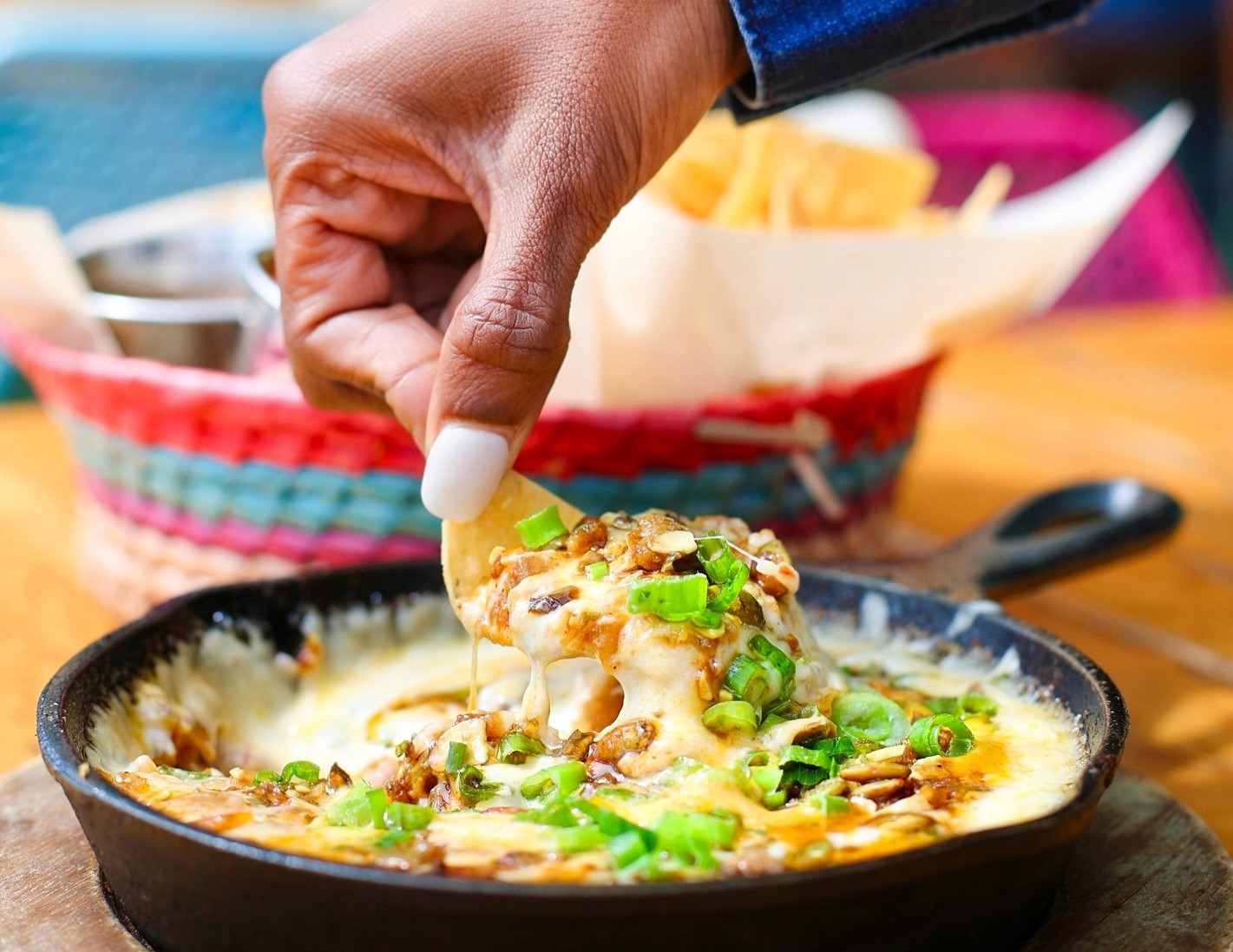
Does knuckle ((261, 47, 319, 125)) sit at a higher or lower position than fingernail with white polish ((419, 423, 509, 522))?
higher

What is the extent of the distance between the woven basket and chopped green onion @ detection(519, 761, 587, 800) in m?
0.73

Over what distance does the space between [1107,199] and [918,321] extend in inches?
21.9

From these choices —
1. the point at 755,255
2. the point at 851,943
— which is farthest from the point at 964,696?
the point at 755,255

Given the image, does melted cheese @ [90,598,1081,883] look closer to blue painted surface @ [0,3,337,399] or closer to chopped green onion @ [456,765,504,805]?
chopped green onion @ [456,765,504,805]

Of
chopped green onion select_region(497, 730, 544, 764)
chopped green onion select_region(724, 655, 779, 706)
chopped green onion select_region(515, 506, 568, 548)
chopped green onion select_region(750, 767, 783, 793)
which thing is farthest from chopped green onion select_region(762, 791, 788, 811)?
chopped green onion select_region(515, 506, 568, 548)

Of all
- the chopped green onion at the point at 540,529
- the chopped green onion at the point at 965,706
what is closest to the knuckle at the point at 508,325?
the chopped green onion at the point at 540,529

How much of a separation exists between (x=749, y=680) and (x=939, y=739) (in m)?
0.17

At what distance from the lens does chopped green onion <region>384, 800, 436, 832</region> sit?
0.98 metres

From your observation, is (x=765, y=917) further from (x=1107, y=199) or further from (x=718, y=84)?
(x=1107, y=199)

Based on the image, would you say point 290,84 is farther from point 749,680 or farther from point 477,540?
point 749,680

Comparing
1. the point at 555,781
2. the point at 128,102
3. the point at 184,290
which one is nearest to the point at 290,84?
the point at 555,781

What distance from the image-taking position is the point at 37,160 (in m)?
3.67

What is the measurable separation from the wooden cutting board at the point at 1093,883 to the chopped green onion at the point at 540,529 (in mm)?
472

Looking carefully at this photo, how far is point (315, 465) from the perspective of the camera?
1769 millimetres
